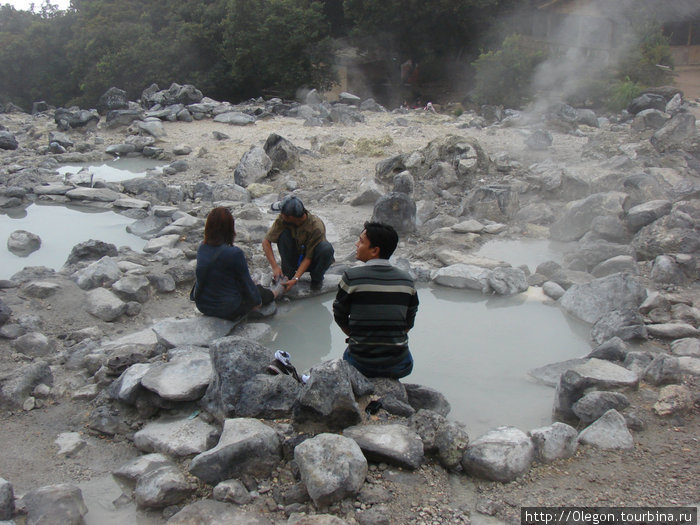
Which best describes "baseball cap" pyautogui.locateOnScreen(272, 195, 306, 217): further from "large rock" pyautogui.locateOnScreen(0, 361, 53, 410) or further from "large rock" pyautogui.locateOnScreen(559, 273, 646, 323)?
"large rock" pyautogui.locateOnScreen(559, 273, 646, 323)

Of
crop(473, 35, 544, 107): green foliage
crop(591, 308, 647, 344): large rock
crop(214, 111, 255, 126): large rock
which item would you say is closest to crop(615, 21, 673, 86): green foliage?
crop(473, 35, 544, 107): green foliage

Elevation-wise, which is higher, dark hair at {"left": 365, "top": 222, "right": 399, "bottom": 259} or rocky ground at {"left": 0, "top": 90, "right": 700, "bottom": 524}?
dark hair at {"left": 365, "top": 222, "right": 399, "bottom": 259}

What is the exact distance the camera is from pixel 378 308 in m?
3.25

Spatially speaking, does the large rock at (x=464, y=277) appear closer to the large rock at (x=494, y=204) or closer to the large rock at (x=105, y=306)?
the large rock at (x=494, y=204)

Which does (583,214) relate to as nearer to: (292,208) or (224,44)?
(292,208)

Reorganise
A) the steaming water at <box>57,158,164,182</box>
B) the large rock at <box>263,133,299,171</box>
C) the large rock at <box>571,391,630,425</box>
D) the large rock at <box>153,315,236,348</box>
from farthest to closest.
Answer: the steaming water at <box>57,158,164,182</box>, the large rock at <box>263,133,299,171</box>, the large rock at <box>153,315,236,348</box>, the large rock at <box>571,391,630,425</box>

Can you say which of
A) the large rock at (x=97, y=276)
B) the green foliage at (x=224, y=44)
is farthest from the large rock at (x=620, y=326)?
the green foliage at (x=224, y=44)

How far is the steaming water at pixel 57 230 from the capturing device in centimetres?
629

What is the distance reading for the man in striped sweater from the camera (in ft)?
10.7

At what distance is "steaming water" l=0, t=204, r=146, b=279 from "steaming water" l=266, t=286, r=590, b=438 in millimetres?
2846

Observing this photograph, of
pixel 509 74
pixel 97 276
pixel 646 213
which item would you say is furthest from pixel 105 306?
pixel 509 74

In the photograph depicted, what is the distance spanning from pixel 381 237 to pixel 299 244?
6.29 feet

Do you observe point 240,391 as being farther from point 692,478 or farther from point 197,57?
point 197,57

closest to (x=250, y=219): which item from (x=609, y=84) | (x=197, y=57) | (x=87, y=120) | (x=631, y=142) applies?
(x=631, y=142)
